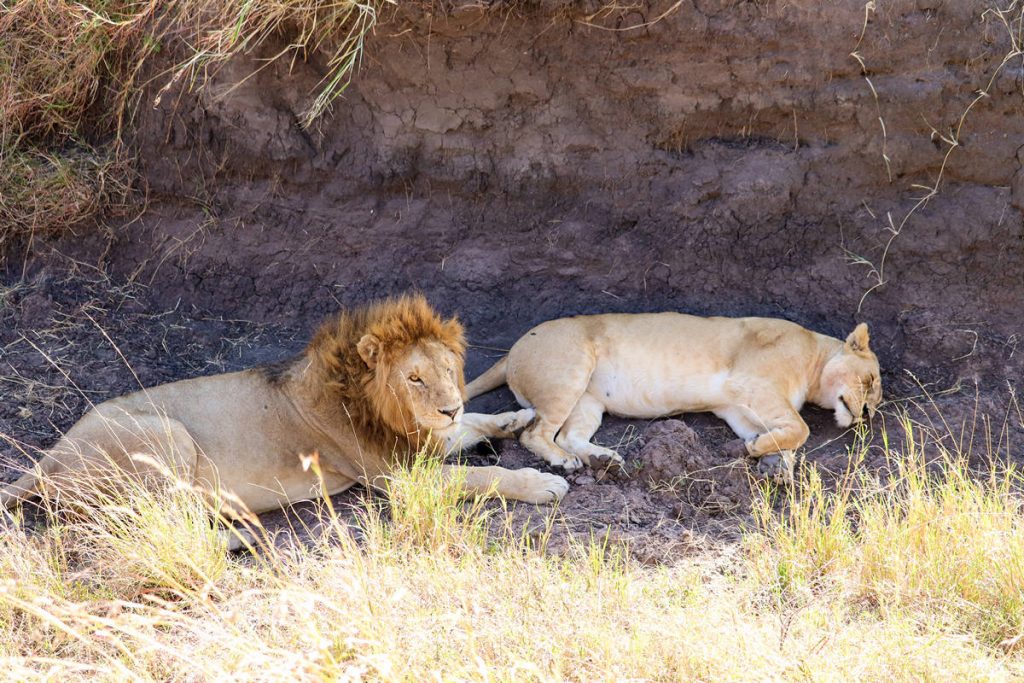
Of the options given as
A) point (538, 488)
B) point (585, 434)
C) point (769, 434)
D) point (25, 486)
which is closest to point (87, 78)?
point (25, 486)

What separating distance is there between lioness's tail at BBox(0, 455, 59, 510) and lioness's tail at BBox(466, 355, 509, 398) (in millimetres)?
2005

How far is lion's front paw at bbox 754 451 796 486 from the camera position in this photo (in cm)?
479

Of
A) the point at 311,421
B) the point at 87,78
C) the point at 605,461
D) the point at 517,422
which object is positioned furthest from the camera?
the point at 87,78

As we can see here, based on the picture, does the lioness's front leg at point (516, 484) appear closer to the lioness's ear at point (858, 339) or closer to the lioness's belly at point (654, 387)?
the lioness's belly at point (654, 387)

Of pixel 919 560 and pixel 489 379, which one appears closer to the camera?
pixel 919 560

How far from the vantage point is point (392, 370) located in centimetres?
468

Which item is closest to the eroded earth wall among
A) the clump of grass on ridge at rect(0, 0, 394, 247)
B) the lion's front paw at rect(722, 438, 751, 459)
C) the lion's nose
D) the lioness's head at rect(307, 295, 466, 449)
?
the clump of grass on ridge at rect(0, 0, 394, 247)

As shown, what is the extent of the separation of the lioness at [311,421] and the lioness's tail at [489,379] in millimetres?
655

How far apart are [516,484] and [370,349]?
2.76 feet

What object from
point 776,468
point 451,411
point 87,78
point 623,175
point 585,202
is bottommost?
point 776,468

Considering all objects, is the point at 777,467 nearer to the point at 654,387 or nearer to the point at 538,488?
the point at 654,387

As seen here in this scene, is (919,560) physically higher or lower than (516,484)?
higher

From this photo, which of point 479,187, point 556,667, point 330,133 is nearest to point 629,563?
point 556,667

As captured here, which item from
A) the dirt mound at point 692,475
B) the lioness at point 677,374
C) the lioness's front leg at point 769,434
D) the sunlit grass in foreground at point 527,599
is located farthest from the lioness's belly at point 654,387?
the sunlit grass in foreground at point 527,599
